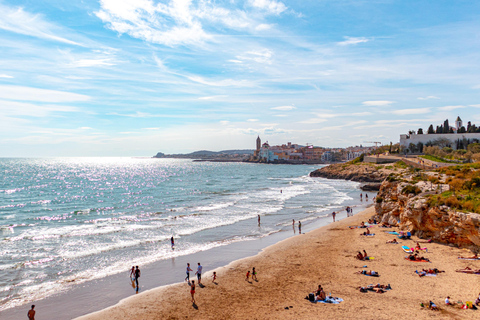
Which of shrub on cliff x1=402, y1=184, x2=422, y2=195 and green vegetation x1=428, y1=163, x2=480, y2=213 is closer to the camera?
green vegetation x1=428, y1=163, x2=480, y2=213

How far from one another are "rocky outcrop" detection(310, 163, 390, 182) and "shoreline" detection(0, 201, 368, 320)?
58539mm

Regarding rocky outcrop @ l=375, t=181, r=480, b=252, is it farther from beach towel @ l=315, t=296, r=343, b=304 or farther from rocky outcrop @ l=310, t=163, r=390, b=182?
rocky outcrop @ l=310, t=163, r=390, b=182

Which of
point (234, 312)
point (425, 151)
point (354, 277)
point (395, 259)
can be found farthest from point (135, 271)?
point (425, 151)

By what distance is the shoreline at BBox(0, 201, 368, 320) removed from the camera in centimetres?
1447

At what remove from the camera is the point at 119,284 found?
56.7ft

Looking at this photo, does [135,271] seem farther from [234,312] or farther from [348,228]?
[348,228]

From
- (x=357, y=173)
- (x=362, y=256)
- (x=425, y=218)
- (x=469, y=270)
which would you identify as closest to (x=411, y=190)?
(x=425, y=218)

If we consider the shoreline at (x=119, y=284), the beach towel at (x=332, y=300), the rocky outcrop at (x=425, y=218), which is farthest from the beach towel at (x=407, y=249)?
the shoreline at (x=119, y=284)

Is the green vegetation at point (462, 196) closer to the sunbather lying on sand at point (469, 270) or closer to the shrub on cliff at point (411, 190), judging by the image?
the shrub on cliff at point (411, 190)

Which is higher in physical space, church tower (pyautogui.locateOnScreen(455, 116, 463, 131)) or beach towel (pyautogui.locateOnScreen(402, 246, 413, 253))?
church tower (pyautogui.locateOnScreen(455, 116, 463, 131))

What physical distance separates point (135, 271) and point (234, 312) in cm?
659

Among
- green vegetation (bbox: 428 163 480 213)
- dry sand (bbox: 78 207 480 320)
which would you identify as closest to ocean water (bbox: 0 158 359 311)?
dry sand (bbox: 78 207 480 320)

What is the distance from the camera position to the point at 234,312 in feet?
45.4

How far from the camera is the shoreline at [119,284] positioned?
14469 millimetres
